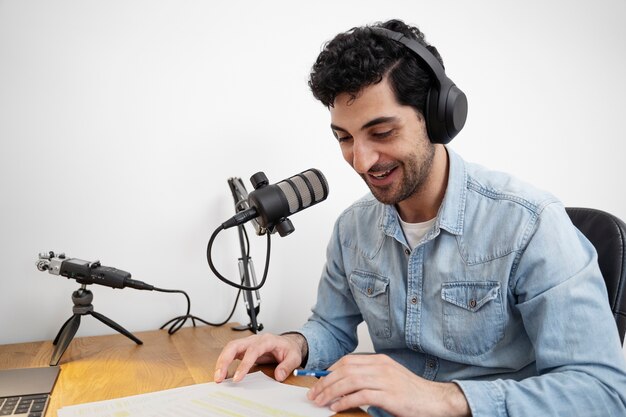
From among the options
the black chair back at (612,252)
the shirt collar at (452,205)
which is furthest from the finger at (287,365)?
the black chair back at (612,252)

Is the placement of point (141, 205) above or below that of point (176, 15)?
below

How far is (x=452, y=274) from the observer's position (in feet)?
3.09

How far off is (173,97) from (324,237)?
601 millimetres

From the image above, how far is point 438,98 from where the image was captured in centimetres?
90

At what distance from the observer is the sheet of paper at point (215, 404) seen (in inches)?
27.3

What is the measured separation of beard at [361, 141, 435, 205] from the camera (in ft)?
3.09

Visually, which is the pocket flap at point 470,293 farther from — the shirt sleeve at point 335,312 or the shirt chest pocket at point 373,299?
the shirt sleeve at point 335,312

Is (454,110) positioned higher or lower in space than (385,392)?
higher

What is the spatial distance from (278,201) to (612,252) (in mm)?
628

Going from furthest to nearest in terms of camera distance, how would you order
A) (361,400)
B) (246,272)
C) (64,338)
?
(246,272)
(64,338)
(361,400)

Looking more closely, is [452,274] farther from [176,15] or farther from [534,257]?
[176,15]

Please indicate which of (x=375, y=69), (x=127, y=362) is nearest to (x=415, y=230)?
(x=375, y=69)

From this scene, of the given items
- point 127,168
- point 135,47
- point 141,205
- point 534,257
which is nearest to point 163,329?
point 141,205

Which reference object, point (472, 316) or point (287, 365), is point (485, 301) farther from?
point (287, 365)
